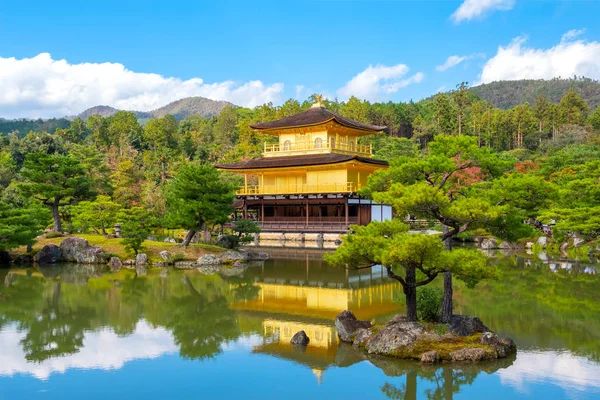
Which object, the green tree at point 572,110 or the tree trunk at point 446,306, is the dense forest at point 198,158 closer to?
the green tree at point 572,110

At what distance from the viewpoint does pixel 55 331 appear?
1209cm

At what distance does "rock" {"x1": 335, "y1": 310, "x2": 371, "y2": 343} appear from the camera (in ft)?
34.7

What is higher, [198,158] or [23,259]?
[198,158]

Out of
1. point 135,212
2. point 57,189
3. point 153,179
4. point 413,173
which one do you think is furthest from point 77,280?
point 153,179

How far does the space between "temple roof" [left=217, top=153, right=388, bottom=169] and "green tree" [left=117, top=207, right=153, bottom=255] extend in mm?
11597

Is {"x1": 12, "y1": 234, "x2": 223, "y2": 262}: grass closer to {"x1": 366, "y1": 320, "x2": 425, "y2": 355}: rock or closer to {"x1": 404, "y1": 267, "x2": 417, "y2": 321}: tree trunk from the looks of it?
{"x1": 404, "y1": 267, "x2": 417, "y2": 321}: tree trunk

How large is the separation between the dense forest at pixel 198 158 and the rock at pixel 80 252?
1.72 metres

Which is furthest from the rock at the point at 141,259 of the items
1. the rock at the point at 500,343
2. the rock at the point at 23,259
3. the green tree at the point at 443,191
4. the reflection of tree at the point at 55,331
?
the rock at the point at 500,343

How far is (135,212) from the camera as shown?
80.9ft

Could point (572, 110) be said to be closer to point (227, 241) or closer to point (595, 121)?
point (595, 121)

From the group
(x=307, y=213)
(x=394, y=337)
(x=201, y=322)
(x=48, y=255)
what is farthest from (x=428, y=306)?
(x=307, y=213)

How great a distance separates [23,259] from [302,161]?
16510 millimetres

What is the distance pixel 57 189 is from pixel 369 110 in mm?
49518

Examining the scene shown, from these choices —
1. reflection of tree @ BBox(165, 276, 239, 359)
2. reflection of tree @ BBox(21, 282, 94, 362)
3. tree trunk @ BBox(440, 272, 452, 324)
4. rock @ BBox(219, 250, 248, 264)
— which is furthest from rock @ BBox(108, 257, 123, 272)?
tree trunk @ BBox(440, 272, 452, 324)
